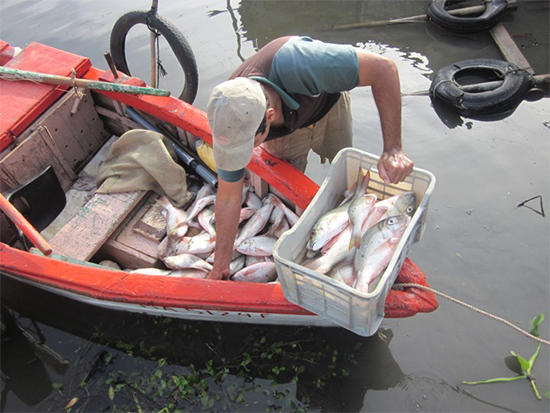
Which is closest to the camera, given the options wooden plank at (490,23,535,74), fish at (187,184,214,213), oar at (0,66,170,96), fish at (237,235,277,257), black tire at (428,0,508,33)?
fish at (237,235,277,257)

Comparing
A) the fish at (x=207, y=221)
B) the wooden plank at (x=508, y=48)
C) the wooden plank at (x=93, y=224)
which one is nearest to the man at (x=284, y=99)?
the fish at (x=207, y=221)

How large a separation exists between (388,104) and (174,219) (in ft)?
7.21

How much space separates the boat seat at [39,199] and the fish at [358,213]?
288 centimetres

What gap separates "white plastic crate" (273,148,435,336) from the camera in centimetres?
229

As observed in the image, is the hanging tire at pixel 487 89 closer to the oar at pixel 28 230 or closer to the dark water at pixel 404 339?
the dark water at pixel 404 339

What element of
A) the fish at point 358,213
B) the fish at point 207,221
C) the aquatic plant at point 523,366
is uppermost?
the fish at point 358,213

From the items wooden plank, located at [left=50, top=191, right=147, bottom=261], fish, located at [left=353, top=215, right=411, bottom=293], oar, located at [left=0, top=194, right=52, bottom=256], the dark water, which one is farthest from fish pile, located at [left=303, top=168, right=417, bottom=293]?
wooden plank, located at [left=50, top=191, right=147, bottom=261]

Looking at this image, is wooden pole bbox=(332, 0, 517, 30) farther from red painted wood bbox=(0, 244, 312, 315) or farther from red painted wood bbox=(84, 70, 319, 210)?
red painted wood bbox=(0, 244, 312, 315)

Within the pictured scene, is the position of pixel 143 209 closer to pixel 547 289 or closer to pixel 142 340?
pixel 142 340

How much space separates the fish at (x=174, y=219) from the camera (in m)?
3.83

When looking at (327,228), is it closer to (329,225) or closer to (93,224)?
(329,225)

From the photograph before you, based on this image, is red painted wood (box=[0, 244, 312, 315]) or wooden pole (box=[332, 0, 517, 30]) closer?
red painted wood (box=[0, 244, 312, 315])

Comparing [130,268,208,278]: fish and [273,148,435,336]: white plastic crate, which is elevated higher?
[273,148,435,336]: white plastic crate

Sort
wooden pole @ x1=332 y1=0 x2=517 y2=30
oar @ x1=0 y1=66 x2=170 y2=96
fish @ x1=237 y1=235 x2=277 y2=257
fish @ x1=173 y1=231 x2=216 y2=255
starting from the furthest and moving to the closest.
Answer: wooden pole @ x1=332 y1=0 x2=517 y2=30, oar @ x1=0 y1=66 x2=170 y2=96, fish @ x1=173 y1=231 x2=216 y2=255, fish @ x1=237 y1=235 x2=277 y2=257
